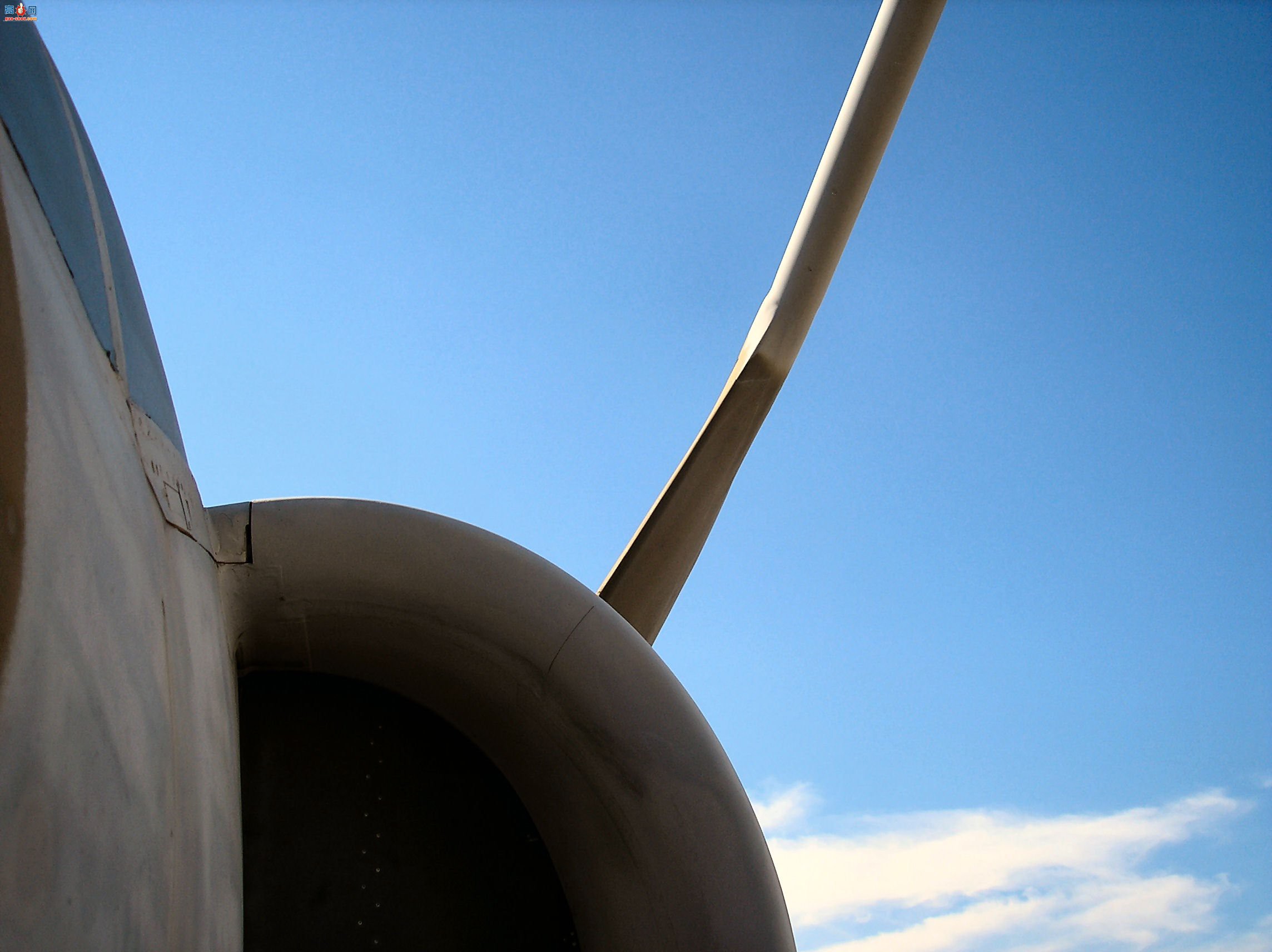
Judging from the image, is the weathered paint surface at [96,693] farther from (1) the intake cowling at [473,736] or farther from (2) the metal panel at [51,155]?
(1) the intake cowling at [473,736]

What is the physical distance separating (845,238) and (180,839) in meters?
3.90

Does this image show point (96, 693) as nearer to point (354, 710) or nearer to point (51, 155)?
point (51, 155)

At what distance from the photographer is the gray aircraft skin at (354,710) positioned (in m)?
1.32

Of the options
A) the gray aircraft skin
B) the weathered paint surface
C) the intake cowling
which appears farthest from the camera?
the intake cowling

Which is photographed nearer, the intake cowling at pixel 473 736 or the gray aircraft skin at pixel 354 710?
the gray aircraft skin at pixel 354 710

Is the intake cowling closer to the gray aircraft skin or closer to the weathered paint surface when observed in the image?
the gray aircraft skin

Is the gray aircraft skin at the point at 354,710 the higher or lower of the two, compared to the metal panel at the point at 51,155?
lower

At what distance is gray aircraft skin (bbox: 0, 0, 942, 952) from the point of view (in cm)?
132

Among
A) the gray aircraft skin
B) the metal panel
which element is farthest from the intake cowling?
the metal panel

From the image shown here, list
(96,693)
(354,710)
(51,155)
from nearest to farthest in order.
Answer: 1. (96,693)
2. (51,155)
3. (354,710)

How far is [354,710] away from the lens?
7.34 feet

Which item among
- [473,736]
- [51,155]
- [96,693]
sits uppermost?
[51,155]

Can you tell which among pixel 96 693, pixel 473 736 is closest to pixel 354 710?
pixel 473 736

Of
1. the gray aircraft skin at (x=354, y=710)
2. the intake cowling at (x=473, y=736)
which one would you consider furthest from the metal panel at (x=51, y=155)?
the intake cowling at (x=473, y=736)
